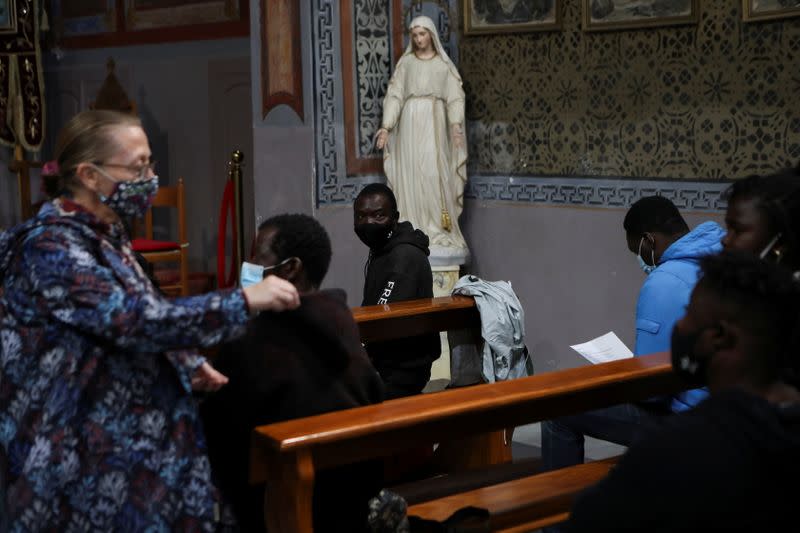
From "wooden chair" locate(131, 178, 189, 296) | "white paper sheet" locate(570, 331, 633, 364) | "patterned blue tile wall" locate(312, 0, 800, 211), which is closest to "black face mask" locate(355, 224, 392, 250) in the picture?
"white paper sheet" locate(570, 331, 633, 364)

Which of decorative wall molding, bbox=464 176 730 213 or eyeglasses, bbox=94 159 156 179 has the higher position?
eyeglasses, bbox=94 159 156 179

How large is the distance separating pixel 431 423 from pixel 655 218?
1.48 m

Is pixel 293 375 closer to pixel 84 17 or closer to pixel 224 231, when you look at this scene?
pixel 224 231

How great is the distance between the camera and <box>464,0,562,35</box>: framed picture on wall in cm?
705

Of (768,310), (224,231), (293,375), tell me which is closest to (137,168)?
(293,375)

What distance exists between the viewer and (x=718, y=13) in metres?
6.30

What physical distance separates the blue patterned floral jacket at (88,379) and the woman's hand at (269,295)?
0.03 meters

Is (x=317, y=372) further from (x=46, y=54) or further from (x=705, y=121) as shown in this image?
(x=46, y=54)

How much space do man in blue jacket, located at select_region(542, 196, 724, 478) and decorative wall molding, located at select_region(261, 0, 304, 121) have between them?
4.06m

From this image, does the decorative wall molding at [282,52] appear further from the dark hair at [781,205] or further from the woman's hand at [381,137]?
the dark hair at [781,205]

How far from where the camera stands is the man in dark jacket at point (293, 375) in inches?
111

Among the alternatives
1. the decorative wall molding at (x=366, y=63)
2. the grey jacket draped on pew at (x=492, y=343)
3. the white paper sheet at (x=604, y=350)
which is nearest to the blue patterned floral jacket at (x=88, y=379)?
the white paper sheet at (x=604, y=350)

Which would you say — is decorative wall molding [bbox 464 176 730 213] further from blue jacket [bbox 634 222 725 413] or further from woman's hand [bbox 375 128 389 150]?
blue jacket [bbox 634 222 725 413]

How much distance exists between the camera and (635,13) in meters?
6.64
